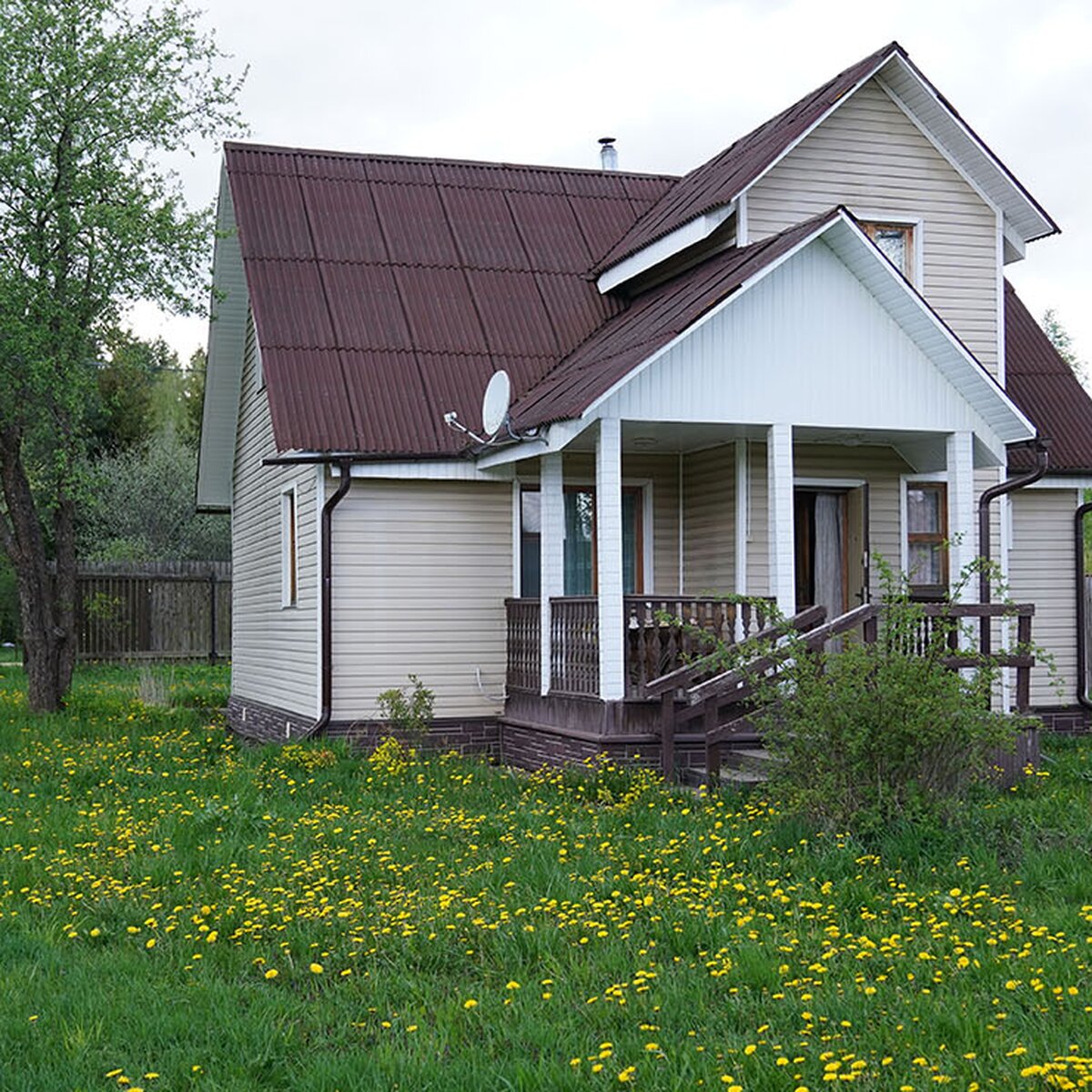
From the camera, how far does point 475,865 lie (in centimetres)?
906

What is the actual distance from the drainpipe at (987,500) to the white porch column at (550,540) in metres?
3.78

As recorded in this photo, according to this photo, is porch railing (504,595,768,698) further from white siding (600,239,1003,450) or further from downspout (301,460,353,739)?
downspout (301,460,353,739)

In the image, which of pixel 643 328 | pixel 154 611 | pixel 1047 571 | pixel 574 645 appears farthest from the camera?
pixel 154 611

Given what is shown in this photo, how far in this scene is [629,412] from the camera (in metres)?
12.9

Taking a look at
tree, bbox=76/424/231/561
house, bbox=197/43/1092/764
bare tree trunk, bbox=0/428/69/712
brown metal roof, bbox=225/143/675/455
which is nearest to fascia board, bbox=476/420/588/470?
house, bbox=197/43/1092/764

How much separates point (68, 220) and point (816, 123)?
29.0 feet

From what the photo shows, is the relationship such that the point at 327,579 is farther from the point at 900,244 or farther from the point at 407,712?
the point at 900,244

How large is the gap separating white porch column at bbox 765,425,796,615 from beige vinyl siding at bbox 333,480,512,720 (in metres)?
3.18

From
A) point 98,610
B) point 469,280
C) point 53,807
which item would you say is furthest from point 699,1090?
point 98,610

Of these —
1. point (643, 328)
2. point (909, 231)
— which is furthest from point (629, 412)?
point (909, 231)

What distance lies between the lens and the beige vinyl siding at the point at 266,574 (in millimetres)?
15691

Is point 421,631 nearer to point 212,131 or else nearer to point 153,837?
point 153,837

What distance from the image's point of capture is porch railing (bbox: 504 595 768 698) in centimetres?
1319

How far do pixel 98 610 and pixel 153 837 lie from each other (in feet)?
66.3
